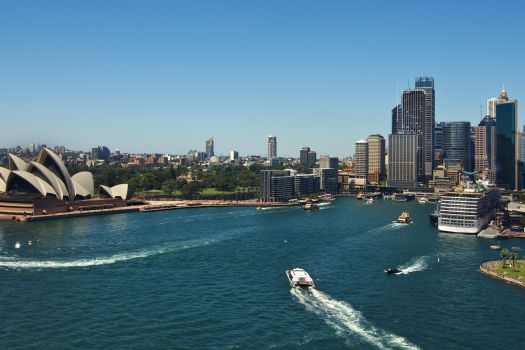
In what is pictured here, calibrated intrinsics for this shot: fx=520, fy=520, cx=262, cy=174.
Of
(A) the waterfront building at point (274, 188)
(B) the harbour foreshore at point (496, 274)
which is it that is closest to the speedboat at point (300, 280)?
(B) the harbour foreshore at point (496, 274)

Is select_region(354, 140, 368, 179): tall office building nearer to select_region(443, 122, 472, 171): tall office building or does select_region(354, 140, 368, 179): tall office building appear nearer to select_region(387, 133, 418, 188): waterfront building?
select_region(387, 133, 418, 188): waterfront building

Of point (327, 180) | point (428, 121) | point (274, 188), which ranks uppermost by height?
point (428, 121)

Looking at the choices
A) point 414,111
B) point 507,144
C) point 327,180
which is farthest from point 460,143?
point 327,180

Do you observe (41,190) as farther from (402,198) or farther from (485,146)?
(485,146)

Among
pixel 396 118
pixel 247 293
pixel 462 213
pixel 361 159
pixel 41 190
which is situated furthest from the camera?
pixel 396 118

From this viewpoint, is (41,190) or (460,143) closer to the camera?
(41,190)

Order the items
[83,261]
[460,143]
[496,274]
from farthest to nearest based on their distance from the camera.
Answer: [460,143]
[83,261]
[496,274]

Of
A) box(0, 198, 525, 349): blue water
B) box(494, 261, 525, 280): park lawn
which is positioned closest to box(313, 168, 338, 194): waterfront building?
box(0, 198, 525, 349): blue water

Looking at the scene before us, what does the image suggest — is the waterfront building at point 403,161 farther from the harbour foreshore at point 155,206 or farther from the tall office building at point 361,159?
the harbour foreshore at point 155,206
